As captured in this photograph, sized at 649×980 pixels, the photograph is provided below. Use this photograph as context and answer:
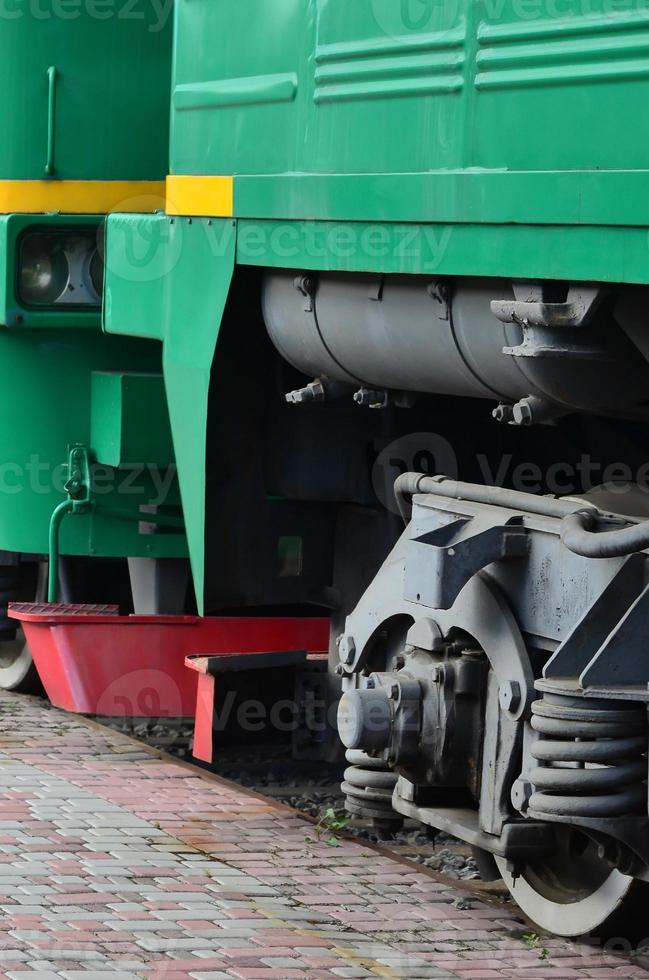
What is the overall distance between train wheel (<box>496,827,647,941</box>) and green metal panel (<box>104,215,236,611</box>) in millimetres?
1421

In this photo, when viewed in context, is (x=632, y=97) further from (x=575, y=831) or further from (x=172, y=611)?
(x=172, y=611)

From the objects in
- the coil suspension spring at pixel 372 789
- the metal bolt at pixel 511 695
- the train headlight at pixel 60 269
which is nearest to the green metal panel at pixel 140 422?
the train headlight at pixel 60 269

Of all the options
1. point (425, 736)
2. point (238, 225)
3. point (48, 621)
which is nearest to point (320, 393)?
point (238, 225)

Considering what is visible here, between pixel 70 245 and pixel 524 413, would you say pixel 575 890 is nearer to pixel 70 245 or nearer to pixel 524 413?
pixel 524 413

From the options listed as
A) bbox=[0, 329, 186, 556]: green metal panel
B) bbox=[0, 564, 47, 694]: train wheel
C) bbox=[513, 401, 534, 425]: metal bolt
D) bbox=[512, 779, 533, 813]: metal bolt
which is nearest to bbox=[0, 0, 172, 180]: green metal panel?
bbox=[0, 329, 186, 556]: green metal panel

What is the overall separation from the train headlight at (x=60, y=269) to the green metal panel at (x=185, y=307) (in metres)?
0.87

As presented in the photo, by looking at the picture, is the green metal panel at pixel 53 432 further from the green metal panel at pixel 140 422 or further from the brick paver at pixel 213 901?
the brick paver at pixel 213 901

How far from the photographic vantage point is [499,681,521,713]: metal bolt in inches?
161

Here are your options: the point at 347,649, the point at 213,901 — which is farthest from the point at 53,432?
the point at 213,901

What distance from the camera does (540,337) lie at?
3.75m

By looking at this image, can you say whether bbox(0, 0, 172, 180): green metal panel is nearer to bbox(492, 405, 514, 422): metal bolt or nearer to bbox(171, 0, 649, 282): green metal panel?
bbox(171, 0, 649, 282): green metal panel

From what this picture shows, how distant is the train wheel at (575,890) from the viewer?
416cm

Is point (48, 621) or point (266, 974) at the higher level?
point (48, 621)

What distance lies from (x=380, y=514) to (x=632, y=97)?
2301mm
